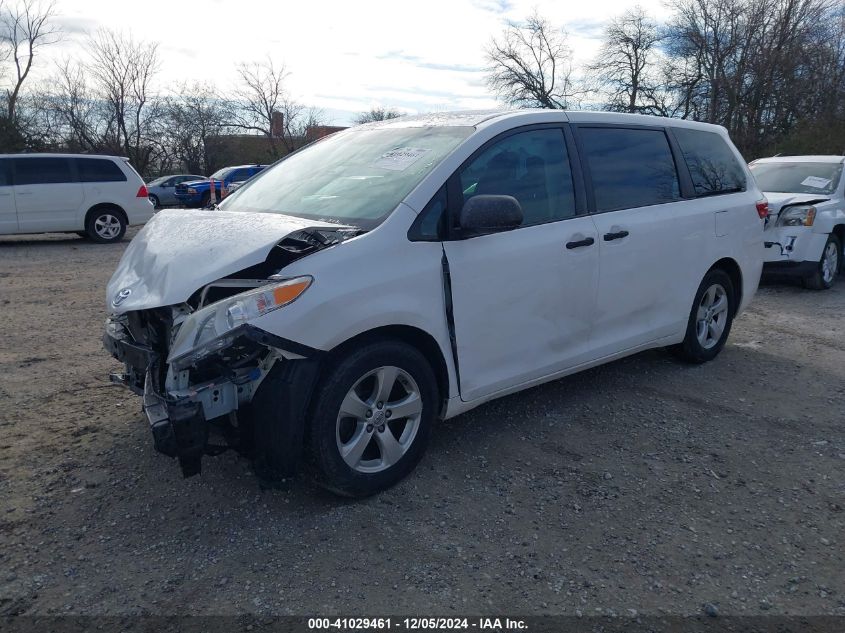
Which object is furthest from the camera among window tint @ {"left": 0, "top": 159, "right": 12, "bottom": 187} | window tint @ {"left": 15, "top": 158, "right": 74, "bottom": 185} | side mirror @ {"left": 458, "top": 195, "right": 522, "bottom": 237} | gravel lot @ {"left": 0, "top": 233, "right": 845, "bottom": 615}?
window tint @ {"left": 15, "top": 158, "right": 74, "bottom": 185}

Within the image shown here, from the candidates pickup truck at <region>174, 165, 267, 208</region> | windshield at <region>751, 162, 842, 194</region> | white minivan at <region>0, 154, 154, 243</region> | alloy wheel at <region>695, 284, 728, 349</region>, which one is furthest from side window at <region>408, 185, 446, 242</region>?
pickup truck at <region>174, 165, 267, 208</region>

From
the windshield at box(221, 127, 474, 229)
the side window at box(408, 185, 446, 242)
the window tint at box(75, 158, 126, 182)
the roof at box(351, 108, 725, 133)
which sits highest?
the window tint at box(75, 158, 126, 182)

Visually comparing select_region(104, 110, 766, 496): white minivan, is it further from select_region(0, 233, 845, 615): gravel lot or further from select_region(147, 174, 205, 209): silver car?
select_region(147, 174, 205, 209): silver car

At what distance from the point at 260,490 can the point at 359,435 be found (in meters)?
0.62

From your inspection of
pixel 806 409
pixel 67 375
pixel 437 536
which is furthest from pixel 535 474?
pixel 67 375

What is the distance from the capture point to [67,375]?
204 inches

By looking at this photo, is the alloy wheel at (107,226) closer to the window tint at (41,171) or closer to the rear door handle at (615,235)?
the window tint at (41,171)

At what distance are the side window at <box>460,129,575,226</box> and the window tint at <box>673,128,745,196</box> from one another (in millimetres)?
1498

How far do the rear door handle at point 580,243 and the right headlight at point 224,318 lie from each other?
68.3 inches

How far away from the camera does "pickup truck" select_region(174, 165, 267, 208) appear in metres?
22.0

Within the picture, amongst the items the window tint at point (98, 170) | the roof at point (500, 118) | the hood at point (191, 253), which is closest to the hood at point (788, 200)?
the roof at point (500, 118)

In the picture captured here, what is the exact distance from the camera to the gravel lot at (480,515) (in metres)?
2.80

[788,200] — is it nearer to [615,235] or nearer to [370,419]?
[615,235]

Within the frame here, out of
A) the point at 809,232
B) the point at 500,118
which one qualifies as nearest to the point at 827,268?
the point at 809,232
